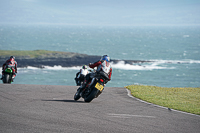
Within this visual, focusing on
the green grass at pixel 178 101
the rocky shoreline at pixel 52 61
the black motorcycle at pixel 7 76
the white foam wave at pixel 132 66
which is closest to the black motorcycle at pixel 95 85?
the green grass at pixel 178 101

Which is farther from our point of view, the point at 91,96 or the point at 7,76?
the point at 7,76

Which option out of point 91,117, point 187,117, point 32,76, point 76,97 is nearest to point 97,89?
point 76,97

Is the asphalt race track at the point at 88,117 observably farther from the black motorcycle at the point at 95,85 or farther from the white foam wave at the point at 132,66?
the white foam wave at the point at 132,66

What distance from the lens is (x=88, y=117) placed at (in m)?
10.1

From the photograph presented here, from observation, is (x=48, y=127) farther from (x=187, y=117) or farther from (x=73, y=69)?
(x=73, y=69)

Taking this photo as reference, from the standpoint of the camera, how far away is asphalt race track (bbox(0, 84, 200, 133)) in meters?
8.76

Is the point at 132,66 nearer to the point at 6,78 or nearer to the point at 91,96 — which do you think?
the point at 6,78

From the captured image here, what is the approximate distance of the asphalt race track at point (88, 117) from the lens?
8758 mm

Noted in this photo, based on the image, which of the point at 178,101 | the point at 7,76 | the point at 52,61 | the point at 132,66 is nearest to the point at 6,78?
the point at 7,76

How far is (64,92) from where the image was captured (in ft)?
52.9

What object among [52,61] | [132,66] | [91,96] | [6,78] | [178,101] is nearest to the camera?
[91,96]

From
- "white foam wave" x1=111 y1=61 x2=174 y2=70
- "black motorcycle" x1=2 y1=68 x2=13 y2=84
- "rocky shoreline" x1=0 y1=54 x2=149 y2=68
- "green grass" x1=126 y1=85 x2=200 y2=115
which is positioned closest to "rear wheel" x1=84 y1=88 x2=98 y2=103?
"green grass" x1=126 y1=85 x2=200 y2=115

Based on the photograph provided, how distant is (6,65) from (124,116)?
11.4m

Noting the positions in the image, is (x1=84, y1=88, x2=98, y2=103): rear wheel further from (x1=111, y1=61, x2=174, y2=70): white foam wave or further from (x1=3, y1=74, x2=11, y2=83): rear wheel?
(x1=111, y1=61, x2=174, y2=70): white foam wave
